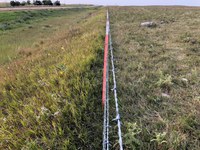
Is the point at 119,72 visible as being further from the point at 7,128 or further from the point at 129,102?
the point at 7,128

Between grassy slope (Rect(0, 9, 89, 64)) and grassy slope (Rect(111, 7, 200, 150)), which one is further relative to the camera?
grassy slope (Rect(0, 9, 89, 64))

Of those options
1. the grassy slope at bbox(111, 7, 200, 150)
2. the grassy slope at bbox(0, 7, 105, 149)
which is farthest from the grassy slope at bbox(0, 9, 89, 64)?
the grassy slope at bbox(111, 7, 200, 150)

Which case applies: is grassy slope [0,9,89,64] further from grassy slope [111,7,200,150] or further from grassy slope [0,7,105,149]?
grassy slope [111,7,200,150]

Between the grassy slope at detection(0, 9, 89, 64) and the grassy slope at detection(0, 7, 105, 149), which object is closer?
the grassy slope at detection(0, 7, 105, 149)

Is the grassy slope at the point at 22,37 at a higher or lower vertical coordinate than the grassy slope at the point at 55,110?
higher

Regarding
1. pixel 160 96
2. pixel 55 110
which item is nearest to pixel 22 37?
pixel 55 110

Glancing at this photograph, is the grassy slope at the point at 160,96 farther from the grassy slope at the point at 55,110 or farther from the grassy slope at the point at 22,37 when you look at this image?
the grassy slope at the point at 22,37

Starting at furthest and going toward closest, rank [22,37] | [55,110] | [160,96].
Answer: [22,37] < [160,96] < [55,110]

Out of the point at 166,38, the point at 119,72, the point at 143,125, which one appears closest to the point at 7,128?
the point at 143,125

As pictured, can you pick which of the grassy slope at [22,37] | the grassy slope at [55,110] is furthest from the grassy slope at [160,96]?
the grassy slope at [22,37]

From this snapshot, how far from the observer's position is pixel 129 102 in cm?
382

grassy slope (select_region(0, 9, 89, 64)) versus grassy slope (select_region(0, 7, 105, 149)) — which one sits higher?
grassy slope (select_region(0, 9, 89, 64))

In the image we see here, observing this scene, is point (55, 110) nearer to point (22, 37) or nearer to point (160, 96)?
point (160, 96)

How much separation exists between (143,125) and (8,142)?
2.16 m
